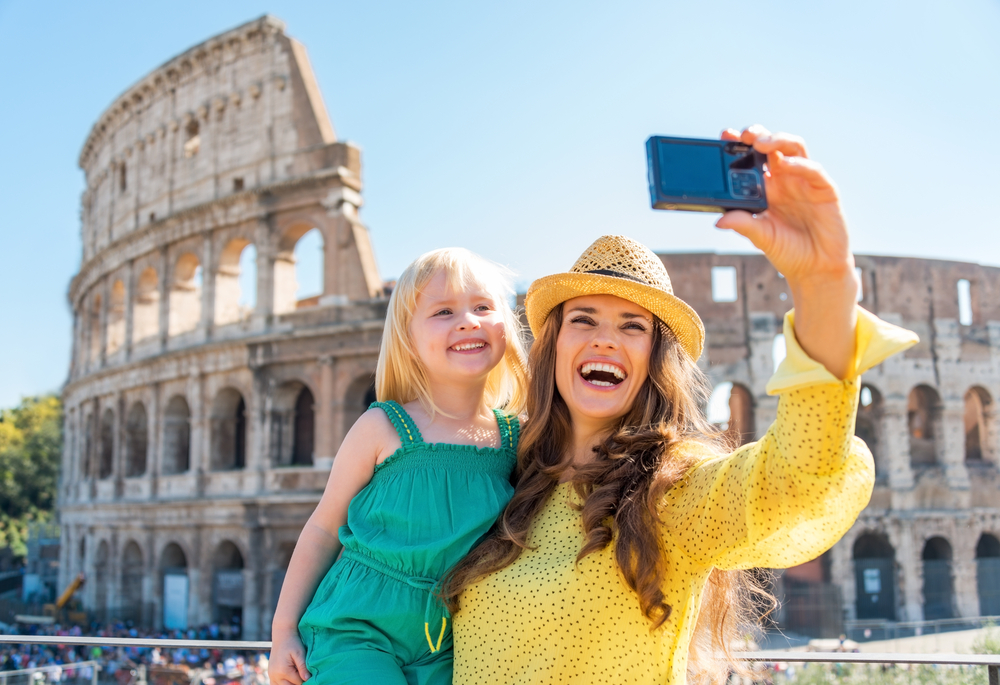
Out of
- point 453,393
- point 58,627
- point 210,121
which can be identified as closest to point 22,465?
point 58,627

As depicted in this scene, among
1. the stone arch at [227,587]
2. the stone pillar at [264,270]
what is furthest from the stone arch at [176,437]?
the stone pillar at [264,270]

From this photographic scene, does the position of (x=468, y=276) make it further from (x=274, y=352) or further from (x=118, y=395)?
(x=118, y=395)

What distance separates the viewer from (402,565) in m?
2.08

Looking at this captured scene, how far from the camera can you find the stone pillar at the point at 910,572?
1677cm

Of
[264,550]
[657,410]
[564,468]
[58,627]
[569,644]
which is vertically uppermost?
[657,410]

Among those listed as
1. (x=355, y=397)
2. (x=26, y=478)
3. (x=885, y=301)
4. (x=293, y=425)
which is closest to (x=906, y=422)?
(x=885, y=301)

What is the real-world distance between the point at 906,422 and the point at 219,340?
16147 millimetres

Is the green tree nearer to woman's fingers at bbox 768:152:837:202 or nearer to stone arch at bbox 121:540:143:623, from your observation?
stone arch at bbox 121:540:143:623

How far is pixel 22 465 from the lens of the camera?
37.1 meters

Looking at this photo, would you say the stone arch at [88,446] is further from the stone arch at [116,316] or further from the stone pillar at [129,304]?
the stone pillar at [129,304]

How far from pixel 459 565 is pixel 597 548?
0.40m

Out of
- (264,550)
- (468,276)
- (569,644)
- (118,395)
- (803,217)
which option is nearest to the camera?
(803,217)

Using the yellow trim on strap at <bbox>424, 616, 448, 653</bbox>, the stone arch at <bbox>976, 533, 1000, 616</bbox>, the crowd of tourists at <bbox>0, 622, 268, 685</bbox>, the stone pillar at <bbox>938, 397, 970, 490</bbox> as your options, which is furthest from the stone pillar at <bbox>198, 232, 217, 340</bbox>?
the stone arch at <bbox>976, 533, 1000, 616</bbox>

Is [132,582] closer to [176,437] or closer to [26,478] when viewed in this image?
[176,437]
